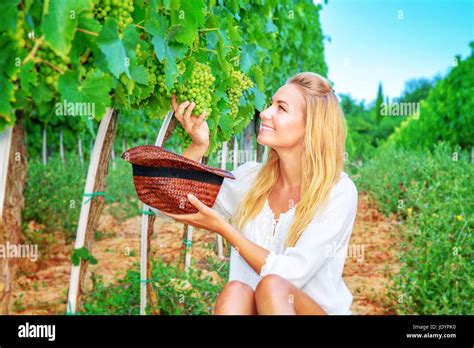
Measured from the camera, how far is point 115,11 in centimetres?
183

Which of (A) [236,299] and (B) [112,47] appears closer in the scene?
(B) [112,47]

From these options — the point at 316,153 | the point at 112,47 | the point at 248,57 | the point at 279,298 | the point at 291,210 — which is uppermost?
the point at 248,57

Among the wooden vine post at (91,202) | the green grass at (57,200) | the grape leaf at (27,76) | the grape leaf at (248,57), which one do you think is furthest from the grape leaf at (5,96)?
the green grass at (57,200)

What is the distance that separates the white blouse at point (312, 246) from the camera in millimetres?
2355

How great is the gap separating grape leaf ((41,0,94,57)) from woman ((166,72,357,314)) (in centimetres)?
87

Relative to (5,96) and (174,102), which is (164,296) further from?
(5,96)

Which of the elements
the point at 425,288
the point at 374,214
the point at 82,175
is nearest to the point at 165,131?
the point at 425,288

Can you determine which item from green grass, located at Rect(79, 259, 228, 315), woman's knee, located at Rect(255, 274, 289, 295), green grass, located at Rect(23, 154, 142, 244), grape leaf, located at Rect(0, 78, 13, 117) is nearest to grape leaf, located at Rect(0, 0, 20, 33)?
grape leaf, located at Rect(0, 78, 13, 117)

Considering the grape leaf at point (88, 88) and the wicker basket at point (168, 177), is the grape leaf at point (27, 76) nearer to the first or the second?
the grape leaf at point (88, 88)

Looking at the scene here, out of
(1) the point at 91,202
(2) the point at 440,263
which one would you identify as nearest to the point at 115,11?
(1) the point at 91,202

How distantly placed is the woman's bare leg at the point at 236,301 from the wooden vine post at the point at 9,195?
743 millimetres

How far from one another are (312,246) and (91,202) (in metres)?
1.08

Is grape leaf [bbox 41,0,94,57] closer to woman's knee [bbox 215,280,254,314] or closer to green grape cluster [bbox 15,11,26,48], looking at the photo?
green grape cluster [bbox 15,11,26,48]

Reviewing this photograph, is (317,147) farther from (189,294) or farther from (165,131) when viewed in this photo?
(189,294)
